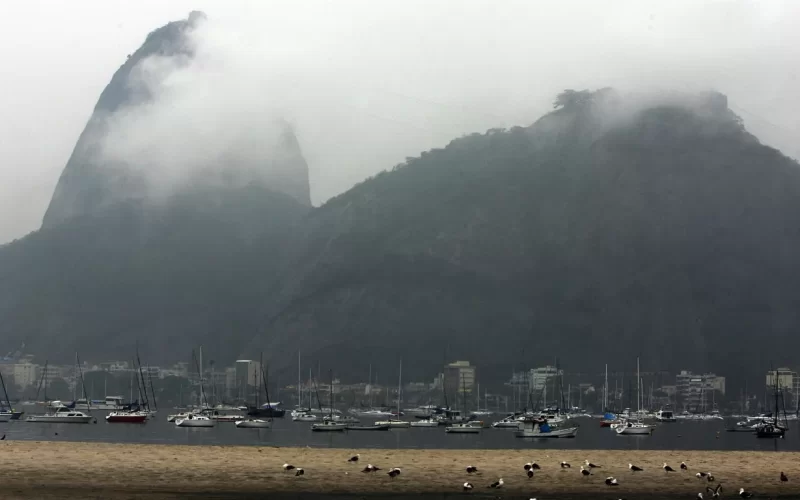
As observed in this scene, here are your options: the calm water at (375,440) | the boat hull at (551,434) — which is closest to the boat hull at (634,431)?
the calm water at (375,440)

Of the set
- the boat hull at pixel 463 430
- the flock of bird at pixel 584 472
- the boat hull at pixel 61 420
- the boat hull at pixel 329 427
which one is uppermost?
the flock of bird at pixel 584 472

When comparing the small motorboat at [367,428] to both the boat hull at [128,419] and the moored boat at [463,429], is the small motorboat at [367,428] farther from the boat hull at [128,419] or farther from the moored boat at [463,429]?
the boat hull at [128,419]

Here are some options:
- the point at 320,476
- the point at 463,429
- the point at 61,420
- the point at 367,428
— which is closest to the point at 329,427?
the point at 367,428

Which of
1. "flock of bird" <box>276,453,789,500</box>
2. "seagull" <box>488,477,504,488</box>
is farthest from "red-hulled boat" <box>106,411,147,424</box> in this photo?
"seagull" <box>488,477,504,488</box>

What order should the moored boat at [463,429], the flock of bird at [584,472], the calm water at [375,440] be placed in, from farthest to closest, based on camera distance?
the moored boat at [463,429] → the calm water at [375,440] → the flock of bird at [584,472]

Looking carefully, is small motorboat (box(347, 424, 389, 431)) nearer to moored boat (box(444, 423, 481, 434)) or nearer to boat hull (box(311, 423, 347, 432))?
boat hull (box(311, 423, 347, 432))

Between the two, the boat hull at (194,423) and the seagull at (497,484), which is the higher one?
the seagull at (497,484)

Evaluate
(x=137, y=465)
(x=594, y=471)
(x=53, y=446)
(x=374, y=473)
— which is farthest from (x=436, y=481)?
(x=53, y=446)

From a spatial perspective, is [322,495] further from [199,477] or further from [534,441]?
[534,441]
